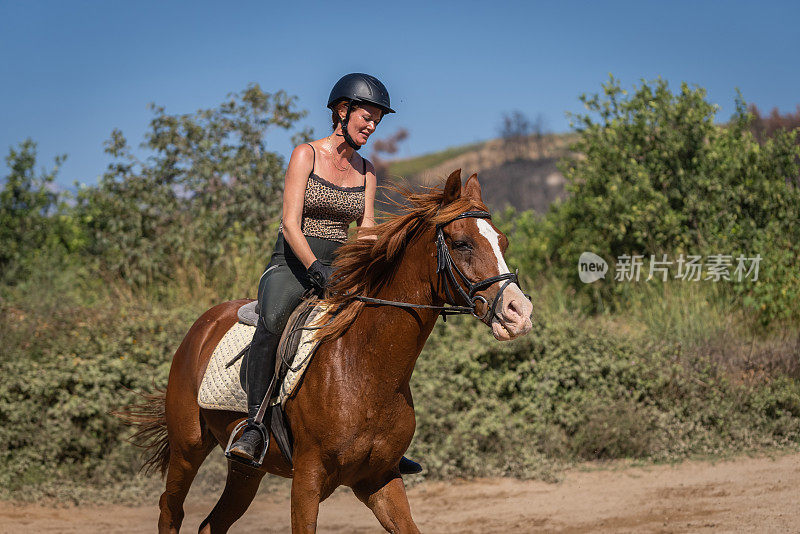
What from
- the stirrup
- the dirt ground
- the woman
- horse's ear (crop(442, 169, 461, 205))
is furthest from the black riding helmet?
the dirt ground

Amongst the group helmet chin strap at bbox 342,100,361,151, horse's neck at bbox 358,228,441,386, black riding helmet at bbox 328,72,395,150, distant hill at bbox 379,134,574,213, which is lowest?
horse's neck at bbox 358,228,441,386

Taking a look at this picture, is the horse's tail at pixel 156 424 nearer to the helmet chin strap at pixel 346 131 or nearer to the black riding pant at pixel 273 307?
the black riding pant at pixel 273 307

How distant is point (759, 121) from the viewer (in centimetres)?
1705

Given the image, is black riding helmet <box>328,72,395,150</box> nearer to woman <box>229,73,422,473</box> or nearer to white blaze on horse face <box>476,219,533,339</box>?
woman <box>229,73,422,473</box>

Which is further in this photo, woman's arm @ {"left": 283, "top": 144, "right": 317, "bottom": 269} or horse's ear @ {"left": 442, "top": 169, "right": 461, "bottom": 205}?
woman's arm @ {"left": 283, "top": 144, "right": 317, "bottom": 269}

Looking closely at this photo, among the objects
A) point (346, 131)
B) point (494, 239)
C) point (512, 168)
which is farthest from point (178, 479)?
point (512, 168)

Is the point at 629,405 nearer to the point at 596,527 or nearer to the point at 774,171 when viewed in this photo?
the point at 596,527

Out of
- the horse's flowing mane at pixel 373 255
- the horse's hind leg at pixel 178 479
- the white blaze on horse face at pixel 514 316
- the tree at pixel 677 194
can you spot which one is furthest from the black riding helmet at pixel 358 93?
the tree at pixel 677 194

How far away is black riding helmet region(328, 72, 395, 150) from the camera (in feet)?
13.6

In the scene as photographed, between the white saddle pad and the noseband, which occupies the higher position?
the noseband

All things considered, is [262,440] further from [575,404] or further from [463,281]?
[575,404]

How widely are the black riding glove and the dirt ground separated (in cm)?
350

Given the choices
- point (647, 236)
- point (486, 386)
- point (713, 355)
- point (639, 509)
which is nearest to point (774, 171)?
point (647, 236)

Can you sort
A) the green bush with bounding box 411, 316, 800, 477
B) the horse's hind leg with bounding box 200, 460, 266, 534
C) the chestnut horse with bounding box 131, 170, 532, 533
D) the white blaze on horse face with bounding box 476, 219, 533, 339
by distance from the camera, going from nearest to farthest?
the white blaze on horse face with bounding box 476, 219, 533, 339
the chestnut horse with bounding box 131, 170, 532, 533
the horse's hind leg with bounding box 200, 460, 266, 534
the green bush with bounding box 411, 316, 800, 477
